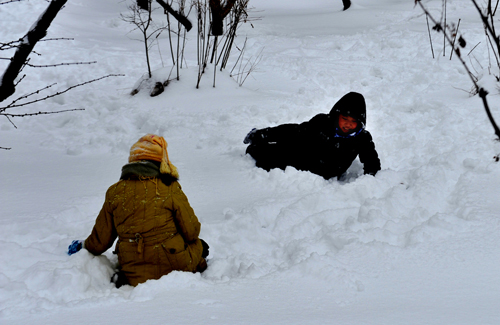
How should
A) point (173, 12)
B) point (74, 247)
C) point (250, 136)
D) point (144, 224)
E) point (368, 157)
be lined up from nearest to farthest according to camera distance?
1. point (144, 224)
2. point (74, 247)
3. point (368, 157)
4. point (250, 136)
5. point (173, 12)

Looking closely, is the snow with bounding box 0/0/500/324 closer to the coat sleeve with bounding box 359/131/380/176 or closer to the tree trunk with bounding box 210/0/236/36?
the coat sleeve with bounding box 359/131/380/176

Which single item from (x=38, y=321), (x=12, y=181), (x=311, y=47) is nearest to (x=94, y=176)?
(x=12, y=181)

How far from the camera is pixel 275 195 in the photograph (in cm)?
409

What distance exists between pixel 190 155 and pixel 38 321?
10.3 ft

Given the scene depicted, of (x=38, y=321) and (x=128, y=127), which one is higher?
(x=38, y=321)

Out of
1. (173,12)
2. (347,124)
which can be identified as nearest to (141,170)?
(347,124)

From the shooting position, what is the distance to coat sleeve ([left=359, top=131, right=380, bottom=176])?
→ 4.52 metres

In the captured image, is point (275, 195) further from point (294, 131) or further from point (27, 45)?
point (27, 45)

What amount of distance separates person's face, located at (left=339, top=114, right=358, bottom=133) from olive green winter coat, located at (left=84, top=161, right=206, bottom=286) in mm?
2476

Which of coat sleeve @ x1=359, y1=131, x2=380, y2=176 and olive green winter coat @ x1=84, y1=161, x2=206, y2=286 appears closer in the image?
olive green winter coat @ x1=84, y1=161, x2=206, y2=286

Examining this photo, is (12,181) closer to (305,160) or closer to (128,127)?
(128,127)

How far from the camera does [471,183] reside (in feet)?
12.5

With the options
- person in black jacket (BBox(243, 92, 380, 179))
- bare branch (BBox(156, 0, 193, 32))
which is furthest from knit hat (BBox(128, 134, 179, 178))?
bare branch (BBox(156, 0, 193, 32))

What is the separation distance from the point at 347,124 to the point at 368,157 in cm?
42
